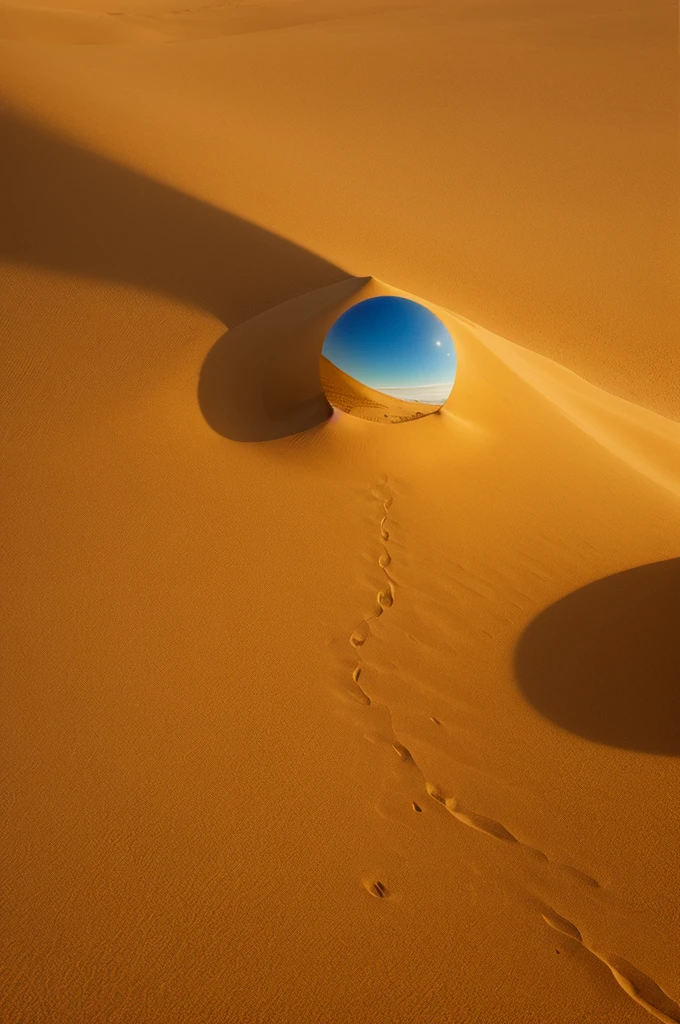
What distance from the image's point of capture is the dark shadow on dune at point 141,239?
720 centimetres

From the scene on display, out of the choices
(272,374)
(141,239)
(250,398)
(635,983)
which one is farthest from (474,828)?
(141,239)

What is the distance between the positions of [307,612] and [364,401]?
1.68 meters

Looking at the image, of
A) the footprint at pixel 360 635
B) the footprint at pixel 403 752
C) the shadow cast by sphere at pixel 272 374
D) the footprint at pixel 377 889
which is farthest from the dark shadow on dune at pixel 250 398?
the footprint at pixel 377 889

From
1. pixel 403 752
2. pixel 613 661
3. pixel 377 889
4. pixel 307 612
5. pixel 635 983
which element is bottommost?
pixel 377 889

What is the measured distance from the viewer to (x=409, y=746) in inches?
149

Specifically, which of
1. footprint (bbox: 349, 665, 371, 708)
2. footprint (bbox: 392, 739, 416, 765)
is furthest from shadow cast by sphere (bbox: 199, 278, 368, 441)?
footprint (bbox: 392, 739, 416, 765)

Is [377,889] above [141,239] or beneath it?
beneath

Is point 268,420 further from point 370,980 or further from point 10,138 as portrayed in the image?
point 10,138

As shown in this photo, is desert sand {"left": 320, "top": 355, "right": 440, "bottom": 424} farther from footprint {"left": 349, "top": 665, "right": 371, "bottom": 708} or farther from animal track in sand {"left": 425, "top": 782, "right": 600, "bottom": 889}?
animal track in sand {"left": 425, "top": 782, "right": 600, "bottom": 889}

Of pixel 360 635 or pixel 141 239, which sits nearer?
pixel 360 635

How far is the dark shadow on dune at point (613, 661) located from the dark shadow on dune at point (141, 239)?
3.04 metres

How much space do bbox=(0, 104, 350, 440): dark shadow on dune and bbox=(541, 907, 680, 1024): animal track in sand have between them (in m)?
4.36

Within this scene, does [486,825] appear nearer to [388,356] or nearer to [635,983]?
[635,983]

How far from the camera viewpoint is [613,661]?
4.28m
